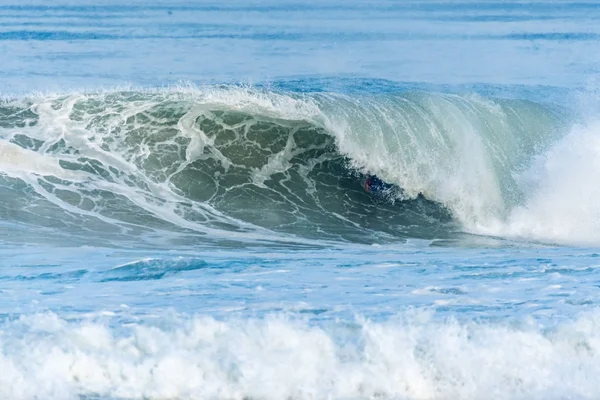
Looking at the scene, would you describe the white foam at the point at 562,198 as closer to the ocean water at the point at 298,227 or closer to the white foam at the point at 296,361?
the ocean water at the point at 298,227

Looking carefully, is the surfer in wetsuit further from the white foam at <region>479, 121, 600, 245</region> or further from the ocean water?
the white foam at <region>479, 121, 600, 245</region>

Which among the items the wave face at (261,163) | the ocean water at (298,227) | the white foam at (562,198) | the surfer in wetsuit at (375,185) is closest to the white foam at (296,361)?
the ocean water at (298,227)

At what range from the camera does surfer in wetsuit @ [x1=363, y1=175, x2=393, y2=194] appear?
13.5m

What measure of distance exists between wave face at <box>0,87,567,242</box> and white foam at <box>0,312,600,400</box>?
405 centimetres

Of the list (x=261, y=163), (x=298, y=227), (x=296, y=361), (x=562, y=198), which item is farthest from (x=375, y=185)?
(x=296, y=361)

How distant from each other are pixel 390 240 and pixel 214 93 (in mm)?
5499

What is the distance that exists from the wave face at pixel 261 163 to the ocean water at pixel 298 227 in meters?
0.04

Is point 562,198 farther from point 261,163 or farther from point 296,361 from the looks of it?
point 296,361

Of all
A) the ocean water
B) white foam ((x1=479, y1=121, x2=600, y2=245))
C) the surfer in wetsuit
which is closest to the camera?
the ocean water

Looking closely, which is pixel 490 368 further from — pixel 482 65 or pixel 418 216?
pixel 482 65

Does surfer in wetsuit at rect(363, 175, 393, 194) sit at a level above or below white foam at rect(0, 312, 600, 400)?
above

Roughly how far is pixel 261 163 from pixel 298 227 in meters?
2.30

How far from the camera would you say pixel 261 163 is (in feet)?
46.7

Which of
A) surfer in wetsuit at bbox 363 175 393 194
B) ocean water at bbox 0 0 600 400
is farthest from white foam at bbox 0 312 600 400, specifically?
surfer in wetsuit at bbox 363 175 393 194
